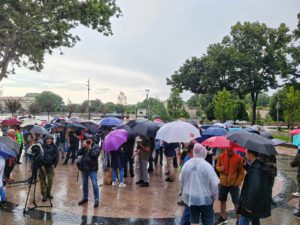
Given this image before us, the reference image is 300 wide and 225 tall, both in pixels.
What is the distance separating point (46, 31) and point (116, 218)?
1472 cm

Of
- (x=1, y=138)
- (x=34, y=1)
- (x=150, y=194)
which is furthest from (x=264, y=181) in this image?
(x=34, y=1)

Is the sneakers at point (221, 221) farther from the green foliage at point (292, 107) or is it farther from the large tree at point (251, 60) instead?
the large tree at point (251, 60)

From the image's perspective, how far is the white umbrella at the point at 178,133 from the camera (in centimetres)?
785

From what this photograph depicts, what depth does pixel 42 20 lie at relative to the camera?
17.8 m

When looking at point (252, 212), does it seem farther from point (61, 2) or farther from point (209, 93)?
point (209, 93)

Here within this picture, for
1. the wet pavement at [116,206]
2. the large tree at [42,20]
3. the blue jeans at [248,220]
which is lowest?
the wet pavement at [116,206]

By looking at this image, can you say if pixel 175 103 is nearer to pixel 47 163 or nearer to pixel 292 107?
pixel 292 107

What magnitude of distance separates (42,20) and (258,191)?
1637 centimetres

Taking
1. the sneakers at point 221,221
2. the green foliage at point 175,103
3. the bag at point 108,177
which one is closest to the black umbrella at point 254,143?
the sneakers at point 221,221

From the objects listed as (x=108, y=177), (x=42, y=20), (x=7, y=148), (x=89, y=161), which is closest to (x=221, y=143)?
(x=89, y=161)

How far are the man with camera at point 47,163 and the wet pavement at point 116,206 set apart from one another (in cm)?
33

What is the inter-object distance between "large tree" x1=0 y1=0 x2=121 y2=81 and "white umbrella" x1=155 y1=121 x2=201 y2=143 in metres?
11.2

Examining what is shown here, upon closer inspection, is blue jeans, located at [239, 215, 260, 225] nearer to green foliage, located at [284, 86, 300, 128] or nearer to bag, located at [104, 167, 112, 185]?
bag, located at [104, 167, 112, 185]

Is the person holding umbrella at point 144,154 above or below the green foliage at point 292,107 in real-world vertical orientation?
below
